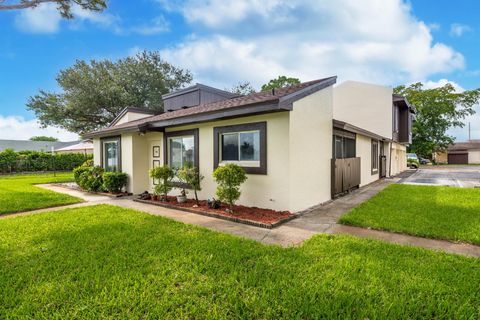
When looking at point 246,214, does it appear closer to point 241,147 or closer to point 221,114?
point 241,147

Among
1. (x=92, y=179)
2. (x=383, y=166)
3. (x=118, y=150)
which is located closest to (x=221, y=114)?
(x=118, y=150)

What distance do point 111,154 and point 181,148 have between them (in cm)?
449

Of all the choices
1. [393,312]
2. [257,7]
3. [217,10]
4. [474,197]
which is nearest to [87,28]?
[217,10]

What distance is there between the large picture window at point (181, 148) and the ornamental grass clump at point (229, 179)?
205 cm

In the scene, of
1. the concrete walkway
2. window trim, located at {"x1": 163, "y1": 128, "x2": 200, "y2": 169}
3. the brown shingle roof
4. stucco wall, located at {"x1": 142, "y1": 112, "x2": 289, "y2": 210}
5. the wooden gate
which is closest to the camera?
the concrete walkway

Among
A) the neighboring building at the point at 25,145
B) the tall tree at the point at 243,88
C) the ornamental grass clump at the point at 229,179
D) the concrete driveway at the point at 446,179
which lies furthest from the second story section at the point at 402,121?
the neighboring building at the point at 25,145

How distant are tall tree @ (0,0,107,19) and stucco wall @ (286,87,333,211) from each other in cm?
712

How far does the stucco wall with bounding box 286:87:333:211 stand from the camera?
257 inches

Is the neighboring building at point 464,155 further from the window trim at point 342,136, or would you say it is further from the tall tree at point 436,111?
the window trim at point 342,136

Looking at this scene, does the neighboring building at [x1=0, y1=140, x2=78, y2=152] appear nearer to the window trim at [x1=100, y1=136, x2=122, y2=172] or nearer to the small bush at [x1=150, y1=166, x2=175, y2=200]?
the window trim at [x1=100, y1=136, x2=122, y2=172]

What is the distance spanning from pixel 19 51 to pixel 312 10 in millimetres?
15596

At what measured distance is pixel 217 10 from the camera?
31.8 ft

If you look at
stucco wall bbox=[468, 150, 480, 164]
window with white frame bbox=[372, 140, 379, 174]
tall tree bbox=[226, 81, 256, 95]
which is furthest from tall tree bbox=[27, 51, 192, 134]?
stucco wall bbox=[468, 150, 480, 164]

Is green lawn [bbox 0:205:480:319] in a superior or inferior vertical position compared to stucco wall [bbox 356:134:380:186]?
inferior
